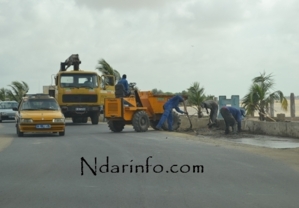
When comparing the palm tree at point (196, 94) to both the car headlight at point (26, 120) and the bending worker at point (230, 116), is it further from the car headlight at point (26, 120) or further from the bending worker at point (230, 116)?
the car headlight at point (26, 120)

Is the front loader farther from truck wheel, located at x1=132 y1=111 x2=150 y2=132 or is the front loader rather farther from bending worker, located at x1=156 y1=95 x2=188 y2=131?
bending worker, located at x1=156 y1=95 x2=188 y2=131

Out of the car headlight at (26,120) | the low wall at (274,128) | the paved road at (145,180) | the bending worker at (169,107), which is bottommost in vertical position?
the paved road at (145,180)

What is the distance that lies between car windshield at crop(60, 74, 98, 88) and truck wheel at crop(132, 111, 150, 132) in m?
9.48

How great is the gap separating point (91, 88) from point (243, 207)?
26202mm

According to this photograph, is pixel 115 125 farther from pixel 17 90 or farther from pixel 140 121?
pixel 17 90

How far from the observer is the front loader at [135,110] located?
24.9 metres

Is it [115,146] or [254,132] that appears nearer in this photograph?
[115,146]

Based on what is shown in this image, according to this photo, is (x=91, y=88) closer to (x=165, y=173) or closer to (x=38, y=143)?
(x=38, y=143)

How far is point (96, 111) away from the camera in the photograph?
113 feet

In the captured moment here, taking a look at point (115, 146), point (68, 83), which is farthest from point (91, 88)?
point (115, 146)

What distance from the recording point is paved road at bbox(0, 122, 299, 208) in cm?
855

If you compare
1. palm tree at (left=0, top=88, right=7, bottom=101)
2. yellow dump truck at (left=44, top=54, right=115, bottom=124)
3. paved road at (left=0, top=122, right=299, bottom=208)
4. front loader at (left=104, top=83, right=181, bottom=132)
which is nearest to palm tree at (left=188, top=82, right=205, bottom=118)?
yellow dump truck at (left=44, top=54, right=115, bottom=124)

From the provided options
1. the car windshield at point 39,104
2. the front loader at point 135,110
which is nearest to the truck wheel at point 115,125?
the front loader at point 135,110

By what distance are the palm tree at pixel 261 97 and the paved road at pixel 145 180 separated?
13367mm
